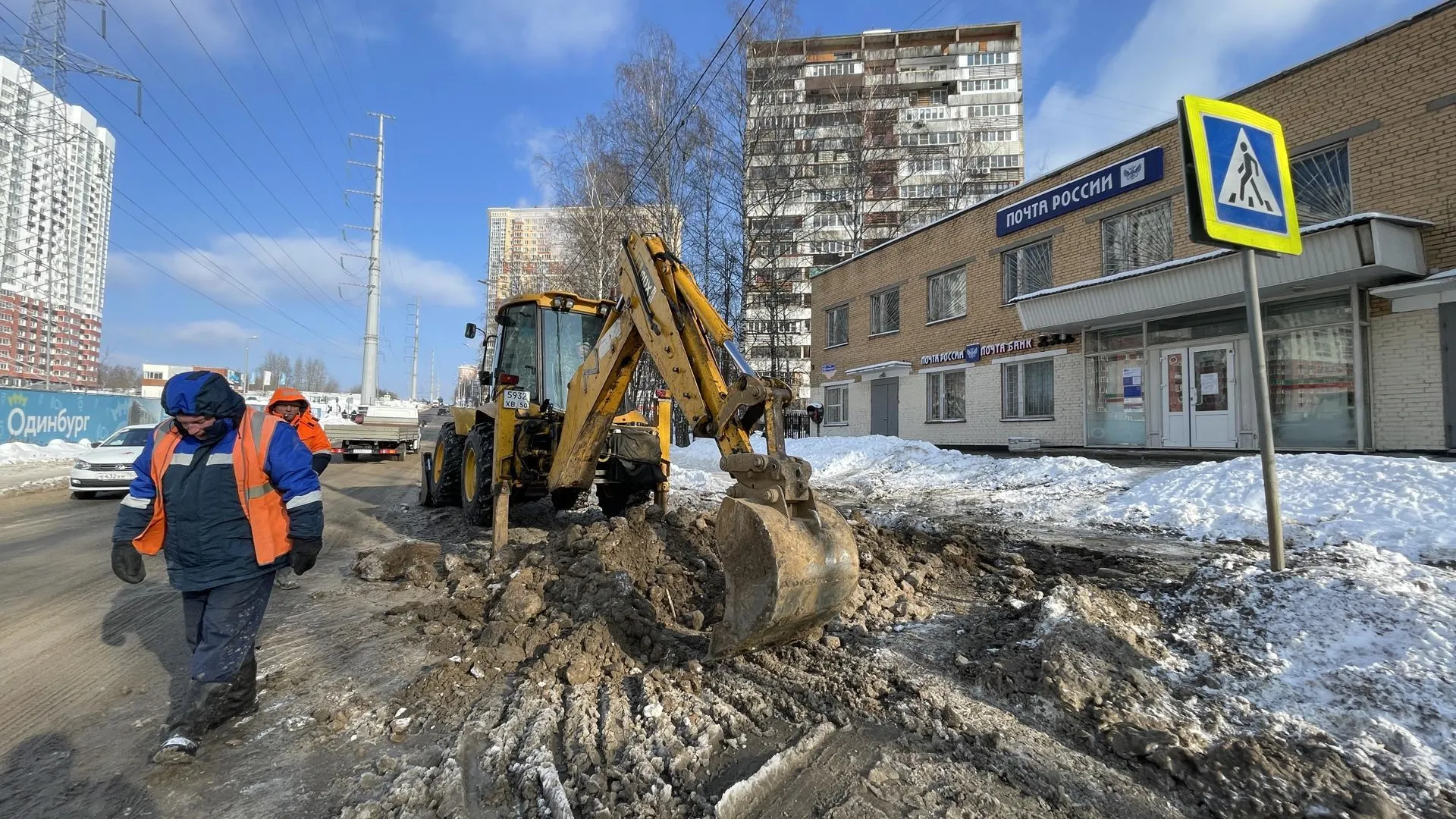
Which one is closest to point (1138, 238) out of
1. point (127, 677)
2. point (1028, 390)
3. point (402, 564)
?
point (1028, 390)

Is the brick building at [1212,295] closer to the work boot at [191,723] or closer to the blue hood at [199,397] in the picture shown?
the blue hood at [199,397]

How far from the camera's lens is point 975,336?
58.5 feet

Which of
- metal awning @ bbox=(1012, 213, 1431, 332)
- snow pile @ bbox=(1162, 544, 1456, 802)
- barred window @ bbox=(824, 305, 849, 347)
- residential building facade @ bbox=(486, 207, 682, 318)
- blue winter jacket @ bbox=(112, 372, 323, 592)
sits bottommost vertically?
snow pile @ bbox=(1162, 544, 1456, 802)

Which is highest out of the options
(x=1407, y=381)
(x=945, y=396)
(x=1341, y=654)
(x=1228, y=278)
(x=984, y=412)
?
(x=1228, y=278)

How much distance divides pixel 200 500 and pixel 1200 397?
1475cm

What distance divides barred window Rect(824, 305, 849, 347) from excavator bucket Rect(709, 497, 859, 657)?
20705 mm

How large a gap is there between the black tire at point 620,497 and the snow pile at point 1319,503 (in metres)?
5.48

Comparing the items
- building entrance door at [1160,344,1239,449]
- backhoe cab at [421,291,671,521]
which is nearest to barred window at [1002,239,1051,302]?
building entrance door at [1160,344,1239,449]

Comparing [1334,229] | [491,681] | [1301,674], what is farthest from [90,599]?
[1334,229]

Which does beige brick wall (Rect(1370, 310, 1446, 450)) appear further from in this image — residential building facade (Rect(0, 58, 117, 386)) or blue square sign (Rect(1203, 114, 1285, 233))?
residential building facade (Rect(0, 58, 117, 386))

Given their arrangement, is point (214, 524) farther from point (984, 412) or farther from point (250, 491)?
point (984, 412)

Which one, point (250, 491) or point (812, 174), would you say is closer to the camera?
point (250, 491)

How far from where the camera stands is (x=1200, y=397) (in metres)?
12.5

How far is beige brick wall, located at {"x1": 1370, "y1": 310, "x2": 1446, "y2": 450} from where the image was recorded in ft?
31.3
